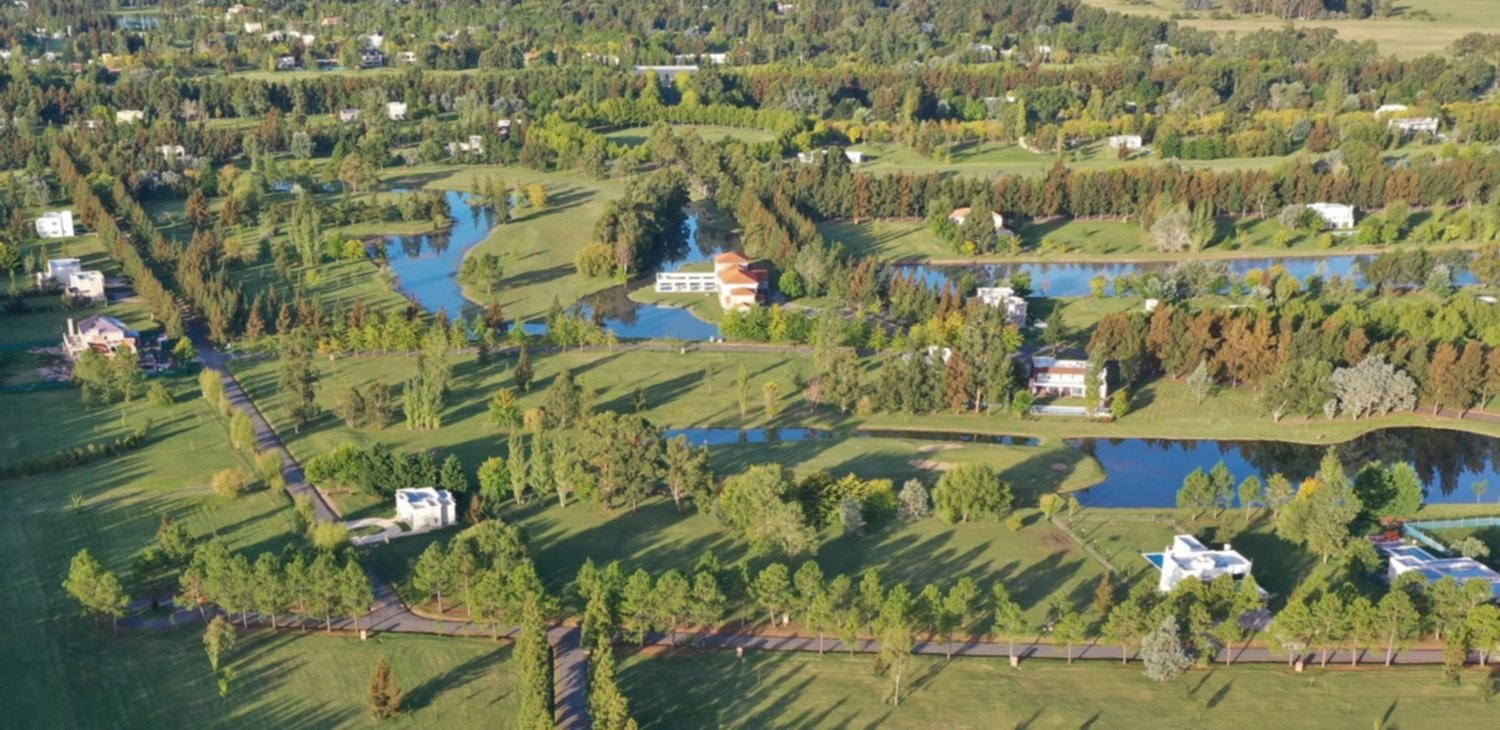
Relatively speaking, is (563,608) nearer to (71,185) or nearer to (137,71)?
(71,185)

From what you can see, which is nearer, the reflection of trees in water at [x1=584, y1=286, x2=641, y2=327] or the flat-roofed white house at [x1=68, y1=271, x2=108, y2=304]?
the flat-roofed white house at [x1=68, y1=271, x2=108, y2=304]

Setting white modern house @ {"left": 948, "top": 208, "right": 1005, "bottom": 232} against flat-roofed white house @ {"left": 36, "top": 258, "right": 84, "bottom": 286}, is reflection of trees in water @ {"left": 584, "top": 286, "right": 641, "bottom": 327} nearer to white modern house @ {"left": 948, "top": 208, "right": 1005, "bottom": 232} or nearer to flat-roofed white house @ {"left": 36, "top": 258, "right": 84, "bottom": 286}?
white modern house @ {"left": 948, "top": 208, "right": 1005, "bottom": 232}

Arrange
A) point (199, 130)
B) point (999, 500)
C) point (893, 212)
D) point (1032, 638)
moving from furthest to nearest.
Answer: point (199, 130), point (893, 212), point (999, 500), point (1032, 638)

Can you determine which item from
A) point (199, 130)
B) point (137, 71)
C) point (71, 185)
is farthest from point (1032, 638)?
point (137, 71)

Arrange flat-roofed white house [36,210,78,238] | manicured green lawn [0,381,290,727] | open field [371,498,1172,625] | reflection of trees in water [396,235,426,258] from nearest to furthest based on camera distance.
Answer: manicured green lawn [0,381,290,727] < open field [371,498,1172,625] < flat-roofed white house [36,210,78,238] < reflection of trees in water [396,235,426,258]

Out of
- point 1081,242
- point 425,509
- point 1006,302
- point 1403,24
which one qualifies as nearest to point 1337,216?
point 1081,242

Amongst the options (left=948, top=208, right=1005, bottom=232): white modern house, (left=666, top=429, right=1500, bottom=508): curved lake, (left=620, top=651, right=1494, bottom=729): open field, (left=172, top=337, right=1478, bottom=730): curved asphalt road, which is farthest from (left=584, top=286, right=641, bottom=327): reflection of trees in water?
(left=620, top=651, right=1494, bottom=729): open field
